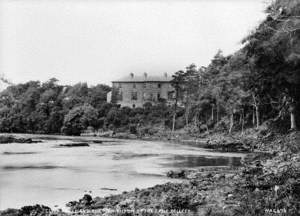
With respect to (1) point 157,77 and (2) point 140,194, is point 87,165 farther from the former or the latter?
(1) point 157,77

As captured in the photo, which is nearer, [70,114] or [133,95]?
[70,114]

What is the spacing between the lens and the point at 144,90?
91.4 meters

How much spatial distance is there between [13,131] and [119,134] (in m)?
25.6

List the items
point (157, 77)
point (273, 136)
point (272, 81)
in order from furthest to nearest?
point (157, 77), point (273, 136), point (272, 81)

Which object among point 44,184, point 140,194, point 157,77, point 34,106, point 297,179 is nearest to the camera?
point 297,179

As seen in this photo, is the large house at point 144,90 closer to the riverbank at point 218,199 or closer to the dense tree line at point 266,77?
the dense tree line at point 266,77

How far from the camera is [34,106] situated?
9894cm

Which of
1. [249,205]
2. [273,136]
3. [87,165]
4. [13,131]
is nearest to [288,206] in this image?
[249,205]

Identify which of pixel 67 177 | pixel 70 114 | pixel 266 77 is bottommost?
pixel 67 177

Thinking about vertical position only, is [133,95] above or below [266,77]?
above


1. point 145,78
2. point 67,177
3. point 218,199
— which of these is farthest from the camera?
point 145,78

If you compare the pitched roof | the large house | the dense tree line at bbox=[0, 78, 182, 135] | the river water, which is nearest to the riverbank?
the river water

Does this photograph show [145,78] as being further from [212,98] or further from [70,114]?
[212,98]

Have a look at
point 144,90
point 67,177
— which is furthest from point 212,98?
point 67,177
